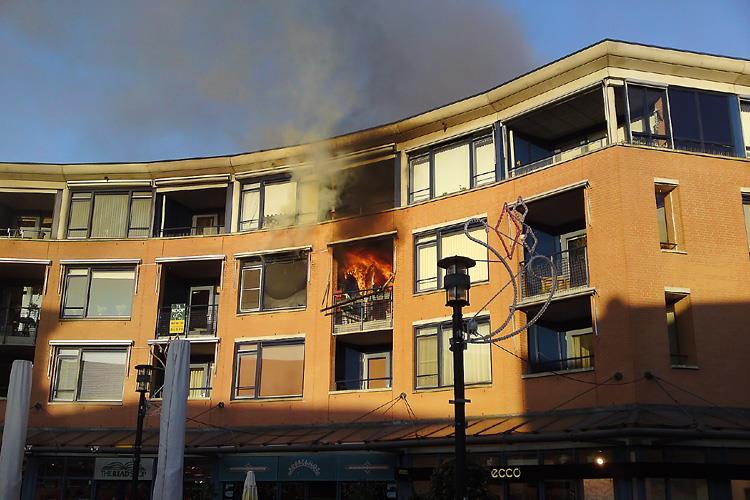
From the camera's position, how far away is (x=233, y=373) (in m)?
31.3

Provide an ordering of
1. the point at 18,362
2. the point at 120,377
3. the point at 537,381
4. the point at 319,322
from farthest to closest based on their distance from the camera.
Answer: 1. the point at 120,377
2. the point at 319,322
3. the point at 537,381
4. the point at 18,362

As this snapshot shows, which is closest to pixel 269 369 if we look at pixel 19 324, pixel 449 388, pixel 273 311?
pixel 273 311

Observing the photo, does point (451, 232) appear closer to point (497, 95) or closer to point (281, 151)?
point (497, 95)

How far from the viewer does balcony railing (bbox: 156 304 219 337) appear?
32.6 metres

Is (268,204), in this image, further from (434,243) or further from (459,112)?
(459,112)

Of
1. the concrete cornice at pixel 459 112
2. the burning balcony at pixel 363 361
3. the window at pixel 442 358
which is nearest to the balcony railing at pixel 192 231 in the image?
the concrete cornice at pixel 459 112

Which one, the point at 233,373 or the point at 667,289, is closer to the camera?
the point at 667,289

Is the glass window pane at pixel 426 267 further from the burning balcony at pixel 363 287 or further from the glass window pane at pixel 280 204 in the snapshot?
the glass window pane at pixel 280 204

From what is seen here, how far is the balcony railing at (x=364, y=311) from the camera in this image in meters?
29.2

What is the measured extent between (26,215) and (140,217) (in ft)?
19.6

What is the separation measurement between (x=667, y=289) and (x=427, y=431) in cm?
797

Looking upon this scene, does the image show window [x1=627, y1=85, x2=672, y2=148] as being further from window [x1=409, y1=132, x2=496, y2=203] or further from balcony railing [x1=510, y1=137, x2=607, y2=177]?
window [x1=409, y1=132, x2=496, y2=203]

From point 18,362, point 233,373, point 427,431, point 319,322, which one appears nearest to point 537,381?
point 427,431

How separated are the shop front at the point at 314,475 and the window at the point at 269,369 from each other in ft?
7.45
